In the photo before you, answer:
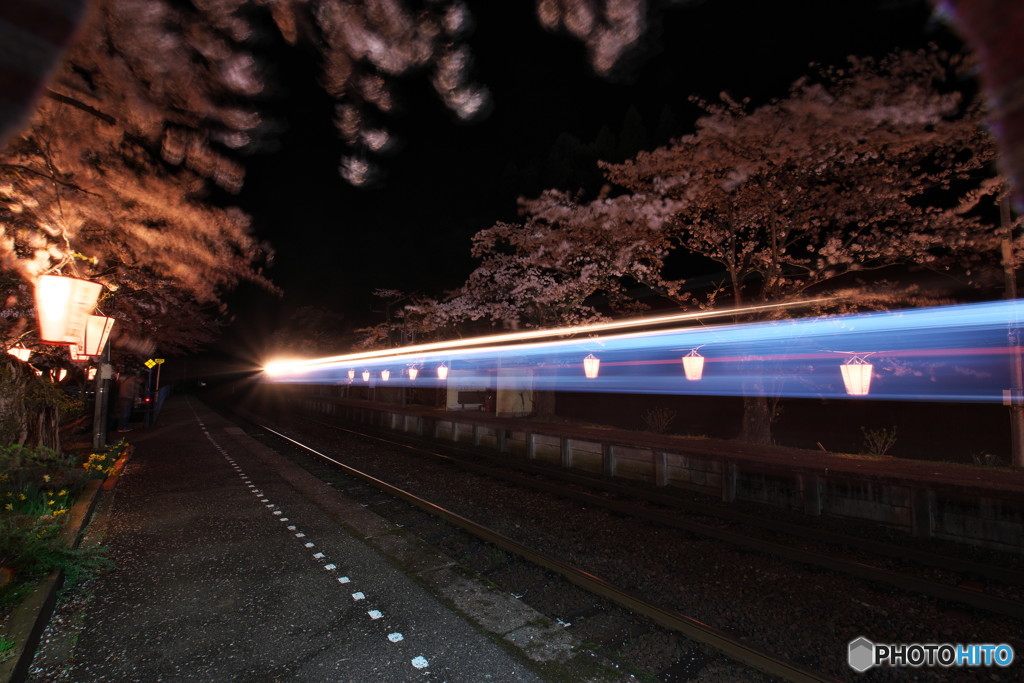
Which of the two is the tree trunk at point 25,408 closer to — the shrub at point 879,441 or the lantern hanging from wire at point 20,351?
the lantern hanging from wire at point 20,351

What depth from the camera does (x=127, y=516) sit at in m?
7.67

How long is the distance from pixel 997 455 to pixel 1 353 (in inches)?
795

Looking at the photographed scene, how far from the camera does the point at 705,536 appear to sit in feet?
24.2

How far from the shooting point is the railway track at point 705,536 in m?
4.13

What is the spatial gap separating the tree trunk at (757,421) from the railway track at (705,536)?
4.87 metres

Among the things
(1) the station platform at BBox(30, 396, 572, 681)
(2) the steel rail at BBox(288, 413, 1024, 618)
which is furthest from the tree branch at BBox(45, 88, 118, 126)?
(2) the steel rail at BBox(288, 413, 1024, 618)

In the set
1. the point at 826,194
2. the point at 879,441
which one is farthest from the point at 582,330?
the point at 879,441

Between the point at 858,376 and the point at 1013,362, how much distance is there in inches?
129

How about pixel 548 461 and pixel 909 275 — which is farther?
pixel 548 461

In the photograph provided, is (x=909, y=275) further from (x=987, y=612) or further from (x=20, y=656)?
(x=20, y=656)

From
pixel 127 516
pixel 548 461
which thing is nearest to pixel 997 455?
pixel 548 461

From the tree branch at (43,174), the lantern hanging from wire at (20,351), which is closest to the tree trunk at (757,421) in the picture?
the tree branch at (43,174)

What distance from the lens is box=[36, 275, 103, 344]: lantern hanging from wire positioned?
6.46 m

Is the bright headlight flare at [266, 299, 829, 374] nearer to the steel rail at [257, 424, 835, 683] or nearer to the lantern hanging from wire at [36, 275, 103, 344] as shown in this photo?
the steel rail at [257, 424, 835, 683]
